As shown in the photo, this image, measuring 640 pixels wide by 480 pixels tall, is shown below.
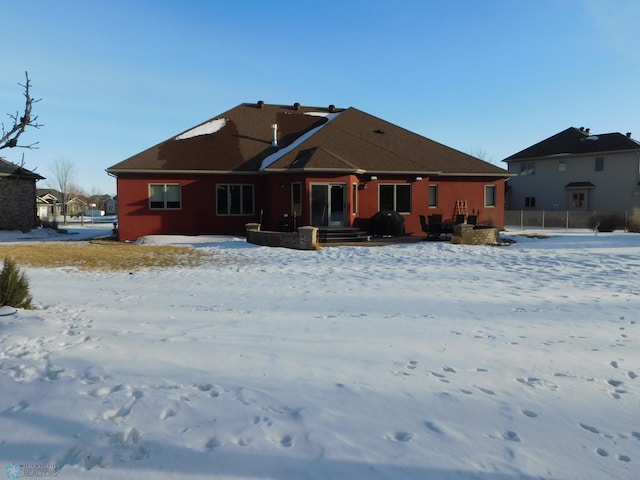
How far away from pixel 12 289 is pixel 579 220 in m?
31.8

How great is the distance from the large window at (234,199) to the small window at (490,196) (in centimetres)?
1254

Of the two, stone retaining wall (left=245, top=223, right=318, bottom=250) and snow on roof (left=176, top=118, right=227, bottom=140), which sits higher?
snow on roof (left=176, top=118, right=227, bottom=140)

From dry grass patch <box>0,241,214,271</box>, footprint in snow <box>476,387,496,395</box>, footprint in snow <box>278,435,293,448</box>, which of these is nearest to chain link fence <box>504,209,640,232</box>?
dry grass patch <box>0,241,214,271</box>

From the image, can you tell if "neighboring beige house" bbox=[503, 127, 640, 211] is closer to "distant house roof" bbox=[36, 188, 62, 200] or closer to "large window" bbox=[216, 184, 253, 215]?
"large window" bbox=[216, 184, 253, 215]

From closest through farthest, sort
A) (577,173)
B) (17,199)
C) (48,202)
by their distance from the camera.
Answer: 1. (17,199)
2. (577,173)
3. (48,202)

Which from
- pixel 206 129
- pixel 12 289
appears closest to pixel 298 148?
pixel 206 129

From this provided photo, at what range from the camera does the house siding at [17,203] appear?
25.7 metres

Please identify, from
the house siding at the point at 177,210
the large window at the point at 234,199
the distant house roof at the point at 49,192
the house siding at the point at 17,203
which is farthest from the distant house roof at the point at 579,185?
the distant house roof at the point at 49,192

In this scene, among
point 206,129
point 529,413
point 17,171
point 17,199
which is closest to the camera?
point 529,413

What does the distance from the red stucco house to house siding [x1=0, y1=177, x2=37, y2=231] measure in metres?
10.5

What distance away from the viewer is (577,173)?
3909 cm

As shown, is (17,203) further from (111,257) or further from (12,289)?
(12,289)

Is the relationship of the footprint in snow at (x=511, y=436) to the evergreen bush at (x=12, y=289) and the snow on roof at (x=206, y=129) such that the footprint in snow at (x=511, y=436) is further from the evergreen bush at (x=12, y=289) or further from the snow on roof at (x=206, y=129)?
the snow on roof at (x=206, y=129)

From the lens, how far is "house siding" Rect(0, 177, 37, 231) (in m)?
25.7
